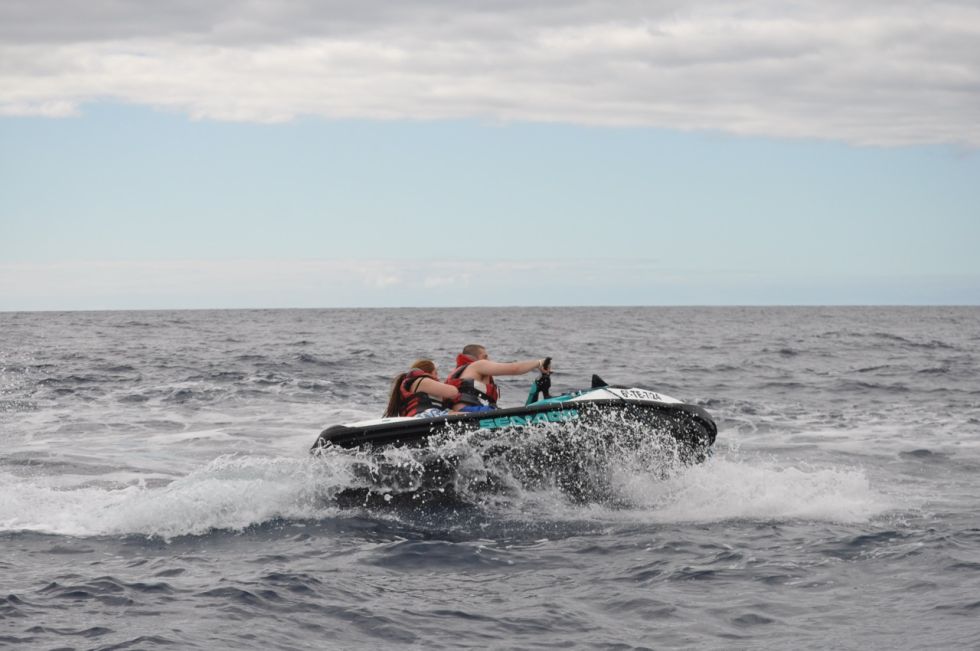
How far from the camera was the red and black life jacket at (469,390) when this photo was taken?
11117 mm

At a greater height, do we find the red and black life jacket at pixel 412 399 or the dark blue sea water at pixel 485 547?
the red and black life jacket at pixel 412 399

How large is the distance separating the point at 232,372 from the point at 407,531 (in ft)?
58.3

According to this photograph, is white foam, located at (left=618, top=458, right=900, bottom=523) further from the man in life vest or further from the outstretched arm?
the man in life vest

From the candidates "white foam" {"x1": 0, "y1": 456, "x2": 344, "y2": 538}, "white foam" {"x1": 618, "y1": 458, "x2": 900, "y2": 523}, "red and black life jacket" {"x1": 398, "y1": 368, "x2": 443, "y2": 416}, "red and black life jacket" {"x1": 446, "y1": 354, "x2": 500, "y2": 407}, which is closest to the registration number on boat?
"white foam" {"x1": 618, "y1": 458, "x2": 900, "y2": 523}

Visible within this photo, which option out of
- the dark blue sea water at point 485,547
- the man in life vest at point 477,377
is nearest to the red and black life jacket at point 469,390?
the man in life vest at point 477,377

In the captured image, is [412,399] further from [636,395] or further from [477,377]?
[636,395]

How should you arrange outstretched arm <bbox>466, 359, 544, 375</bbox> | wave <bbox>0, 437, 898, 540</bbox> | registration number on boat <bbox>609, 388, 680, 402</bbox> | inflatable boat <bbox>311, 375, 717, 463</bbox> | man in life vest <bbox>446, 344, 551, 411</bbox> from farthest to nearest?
1. man in life vest <bbox>446, 344, 551, 411</bbox>
2. outstretched arm <bbox>466, 359, 544, 375</bbox>
3. registration number on boat <bbox>609, 388, 680, 402</bbox>
4. inflatable boat <bbox>311, 375, 717, 463</bbox>
5. wave <bbox>0, 437, 898, 540</bbox>

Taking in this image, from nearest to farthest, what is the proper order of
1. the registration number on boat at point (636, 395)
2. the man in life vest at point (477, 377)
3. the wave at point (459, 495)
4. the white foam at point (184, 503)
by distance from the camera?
the white foam at point (184, 503) < the wave at point (459, 495) < the registration number on boat at point (636, 395) < the man in life vest at point (477, 377)

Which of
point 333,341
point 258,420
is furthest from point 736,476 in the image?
point 333,341

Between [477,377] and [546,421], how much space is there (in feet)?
4.12

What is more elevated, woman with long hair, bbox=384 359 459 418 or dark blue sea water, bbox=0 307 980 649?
woman with long hair, bbox=384 359 459 418

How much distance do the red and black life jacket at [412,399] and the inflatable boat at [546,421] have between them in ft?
1.75

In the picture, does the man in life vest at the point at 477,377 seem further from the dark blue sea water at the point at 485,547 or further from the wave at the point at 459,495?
the dark blue sea water at the point at 485,547

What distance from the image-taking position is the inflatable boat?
10.2 m
